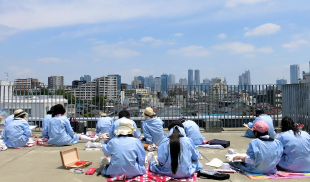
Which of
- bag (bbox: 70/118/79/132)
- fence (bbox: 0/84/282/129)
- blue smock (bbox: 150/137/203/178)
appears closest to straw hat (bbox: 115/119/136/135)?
blue smock (bbox: 150/137/203/178)

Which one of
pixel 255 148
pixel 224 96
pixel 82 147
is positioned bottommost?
pixel 82 147

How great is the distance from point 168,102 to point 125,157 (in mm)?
7080

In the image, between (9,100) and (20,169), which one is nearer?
(20,169)

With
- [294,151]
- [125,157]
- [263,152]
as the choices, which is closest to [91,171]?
[125,157]

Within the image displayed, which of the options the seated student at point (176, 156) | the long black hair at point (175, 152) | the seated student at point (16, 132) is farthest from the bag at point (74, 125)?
the long black hair at point (175, 152)

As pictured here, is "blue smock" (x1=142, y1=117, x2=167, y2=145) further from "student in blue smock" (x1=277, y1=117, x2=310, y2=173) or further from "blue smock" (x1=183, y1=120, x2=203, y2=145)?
"student in blue smock" (x1=277, y1=117, x2=310, y2=173)

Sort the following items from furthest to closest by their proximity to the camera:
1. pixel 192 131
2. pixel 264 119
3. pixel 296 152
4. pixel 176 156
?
pixel 264 119 < pixel 192 131 < pixel 296 152 < pixel 176 156

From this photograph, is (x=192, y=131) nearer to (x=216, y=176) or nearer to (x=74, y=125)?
(x=216, y=176)

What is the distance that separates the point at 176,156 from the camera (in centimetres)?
465

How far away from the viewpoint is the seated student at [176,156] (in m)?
4.67

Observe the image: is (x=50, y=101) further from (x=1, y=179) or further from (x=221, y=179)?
(x=221, y=179)

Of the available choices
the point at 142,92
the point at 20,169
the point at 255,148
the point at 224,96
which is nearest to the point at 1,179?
the point at 20,169

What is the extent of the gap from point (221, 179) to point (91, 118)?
24.6ft

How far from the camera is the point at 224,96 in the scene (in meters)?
11.7
